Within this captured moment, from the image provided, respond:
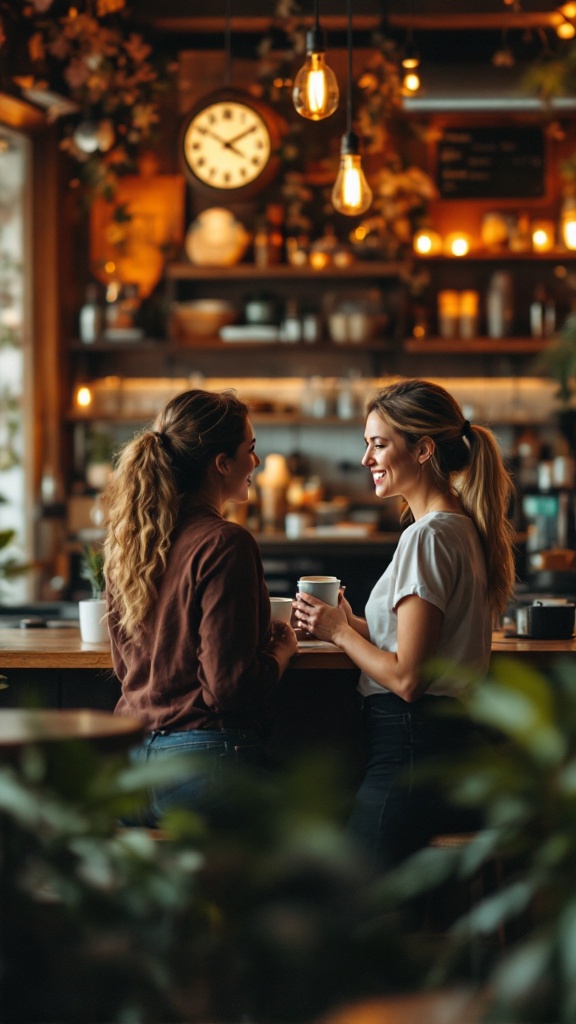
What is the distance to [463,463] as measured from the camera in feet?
7.92

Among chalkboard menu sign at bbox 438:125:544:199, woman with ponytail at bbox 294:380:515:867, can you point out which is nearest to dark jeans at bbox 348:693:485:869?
woman with ponytail at bbox 294:380:515:867

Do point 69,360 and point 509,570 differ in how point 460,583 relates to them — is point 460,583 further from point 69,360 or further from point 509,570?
point 69,360

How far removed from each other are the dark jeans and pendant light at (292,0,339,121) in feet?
6.46

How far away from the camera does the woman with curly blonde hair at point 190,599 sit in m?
2.13

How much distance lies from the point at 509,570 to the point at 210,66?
15.7 ft

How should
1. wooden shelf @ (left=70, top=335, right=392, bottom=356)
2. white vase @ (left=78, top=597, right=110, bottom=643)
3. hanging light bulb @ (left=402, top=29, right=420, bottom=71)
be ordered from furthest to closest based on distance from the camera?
wooden shelf @ (left=70, top=335, right=392, bottom=356), hanging light bulb @ (left=402, top=29, right=420, bottom=71), white vase @ (left=78, top=597, right=110, bottom=643)

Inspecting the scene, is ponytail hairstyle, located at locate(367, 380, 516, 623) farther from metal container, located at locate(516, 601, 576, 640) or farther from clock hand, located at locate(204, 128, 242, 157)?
clock hand, located at locate(204, 128, 242, 157)

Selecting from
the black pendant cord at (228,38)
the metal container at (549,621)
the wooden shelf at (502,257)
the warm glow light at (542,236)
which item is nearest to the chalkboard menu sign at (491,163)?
the warm glow light at (542,236)

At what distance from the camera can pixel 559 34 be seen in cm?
592

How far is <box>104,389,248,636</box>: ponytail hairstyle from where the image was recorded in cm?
221

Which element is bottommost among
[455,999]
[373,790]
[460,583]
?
[373,790]

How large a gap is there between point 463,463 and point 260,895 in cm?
165

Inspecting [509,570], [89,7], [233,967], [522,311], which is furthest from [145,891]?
[522,311]

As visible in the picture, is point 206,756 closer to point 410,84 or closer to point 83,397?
point 410,84
